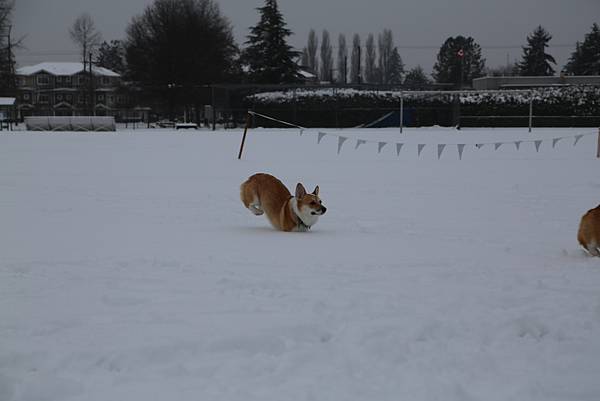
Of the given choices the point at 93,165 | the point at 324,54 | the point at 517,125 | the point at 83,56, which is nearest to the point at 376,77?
the point at 324,54

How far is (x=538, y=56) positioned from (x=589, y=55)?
380 inches

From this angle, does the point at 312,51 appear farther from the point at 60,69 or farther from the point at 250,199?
the point at 250,199

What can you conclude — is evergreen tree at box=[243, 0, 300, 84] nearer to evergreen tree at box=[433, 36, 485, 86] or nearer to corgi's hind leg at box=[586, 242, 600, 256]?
evergreen tree at box=[433, 36, 485, 86]

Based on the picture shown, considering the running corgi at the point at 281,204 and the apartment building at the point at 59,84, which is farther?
the apartment building at the point at 59,84

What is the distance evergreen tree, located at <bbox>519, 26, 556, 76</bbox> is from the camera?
266ft

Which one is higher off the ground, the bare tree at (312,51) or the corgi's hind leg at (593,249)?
the bare tree at (312,51)

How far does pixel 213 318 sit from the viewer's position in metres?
4.55

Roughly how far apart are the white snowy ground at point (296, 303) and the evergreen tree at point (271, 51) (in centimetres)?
5212

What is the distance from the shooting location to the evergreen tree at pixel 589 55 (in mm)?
70938

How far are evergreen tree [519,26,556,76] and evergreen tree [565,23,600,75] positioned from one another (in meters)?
5.90

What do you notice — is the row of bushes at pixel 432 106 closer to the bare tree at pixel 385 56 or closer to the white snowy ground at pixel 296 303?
the white snowy ground at pixel 296 303

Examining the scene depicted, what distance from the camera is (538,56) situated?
81812 mm

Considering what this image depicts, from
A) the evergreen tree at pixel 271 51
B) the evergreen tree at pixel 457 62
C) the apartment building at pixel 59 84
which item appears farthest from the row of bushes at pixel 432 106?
the apartment building at pixel 59 84

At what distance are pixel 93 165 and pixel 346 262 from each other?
13056 mm
